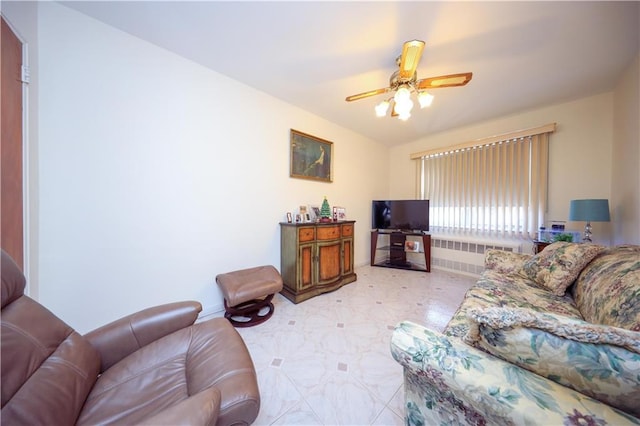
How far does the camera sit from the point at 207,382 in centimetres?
83

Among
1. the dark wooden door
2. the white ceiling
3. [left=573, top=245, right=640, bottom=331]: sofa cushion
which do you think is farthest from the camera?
the white ceiling

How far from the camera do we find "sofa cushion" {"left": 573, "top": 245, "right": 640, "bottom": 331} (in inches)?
36.4

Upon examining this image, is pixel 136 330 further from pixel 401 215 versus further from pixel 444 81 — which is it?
pixel 401 215

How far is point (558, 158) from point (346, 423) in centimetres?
390

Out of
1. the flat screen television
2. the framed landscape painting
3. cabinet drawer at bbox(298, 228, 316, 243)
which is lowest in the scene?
cabinet drawer at bbox(298, 228, 316, 243)

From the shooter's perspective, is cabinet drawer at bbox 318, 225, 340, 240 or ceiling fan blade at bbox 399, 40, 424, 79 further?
cabinet drawer at bbox 318, 225, 340, 240

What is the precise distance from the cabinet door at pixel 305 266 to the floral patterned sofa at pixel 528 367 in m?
1.64

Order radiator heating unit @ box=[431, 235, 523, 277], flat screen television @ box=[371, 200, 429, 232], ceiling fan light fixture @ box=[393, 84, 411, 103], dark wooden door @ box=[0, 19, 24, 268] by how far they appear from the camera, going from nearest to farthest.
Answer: dark wooden door @ box=[0, 19, 24, 268] → ceiling fan light fixture @ box=[393, 84, 411, 103] → radiator heating unit @ box=[431, 235, 523, 277] → flat screen television @ box=[371, 200, 429, 232]

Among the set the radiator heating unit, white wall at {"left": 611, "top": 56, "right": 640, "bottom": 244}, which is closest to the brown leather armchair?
white wall at {"left": 611, "top": 56, "right": 640, "bottom": 244}

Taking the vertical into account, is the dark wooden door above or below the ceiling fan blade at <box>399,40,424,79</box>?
below

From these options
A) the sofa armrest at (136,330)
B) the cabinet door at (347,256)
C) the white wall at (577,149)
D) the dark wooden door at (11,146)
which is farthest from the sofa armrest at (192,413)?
the white wall at (577,149)

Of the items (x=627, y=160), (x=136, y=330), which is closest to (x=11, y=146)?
(x=136, y=330)

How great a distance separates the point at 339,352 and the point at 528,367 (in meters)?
1.21

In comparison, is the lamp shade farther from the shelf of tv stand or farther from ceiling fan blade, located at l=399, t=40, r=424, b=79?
ceiling fan blade, located at l=399, t=40, r=424, b=79
